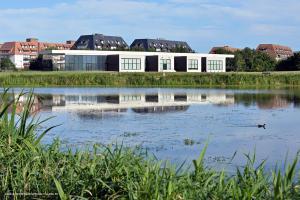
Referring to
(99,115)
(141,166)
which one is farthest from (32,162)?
(99,115)

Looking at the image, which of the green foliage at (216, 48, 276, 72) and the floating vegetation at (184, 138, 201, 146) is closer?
the floating vegetation at (184, 138, 201, 146)

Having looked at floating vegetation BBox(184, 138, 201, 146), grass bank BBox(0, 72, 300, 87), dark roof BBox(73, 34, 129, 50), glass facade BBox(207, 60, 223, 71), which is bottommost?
floating vegetation BBox(184, 138, 201, 146)

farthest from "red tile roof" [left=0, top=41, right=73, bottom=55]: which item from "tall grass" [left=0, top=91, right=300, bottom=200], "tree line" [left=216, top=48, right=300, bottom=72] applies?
"tall grass" [left=0, top=91, right=300, bottom=200]

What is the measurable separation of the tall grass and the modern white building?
66361 mm

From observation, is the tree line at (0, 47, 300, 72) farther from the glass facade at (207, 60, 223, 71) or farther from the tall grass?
the tall grass

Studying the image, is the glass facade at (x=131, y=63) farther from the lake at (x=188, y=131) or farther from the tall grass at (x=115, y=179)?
the tall grass at (x=115, y=179)

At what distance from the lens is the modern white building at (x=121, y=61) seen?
72.3 metres

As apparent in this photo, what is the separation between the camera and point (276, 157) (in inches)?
405

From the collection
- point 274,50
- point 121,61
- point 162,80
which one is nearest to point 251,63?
point 121,61

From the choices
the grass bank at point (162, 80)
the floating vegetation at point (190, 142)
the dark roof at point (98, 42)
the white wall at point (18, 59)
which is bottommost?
the floating vegetation at point (190, 142)

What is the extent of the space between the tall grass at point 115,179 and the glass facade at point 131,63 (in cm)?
6645

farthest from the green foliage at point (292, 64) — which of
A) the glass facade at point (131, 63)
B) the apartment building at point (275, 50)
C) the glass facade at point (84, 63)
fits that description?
the apartment building at point (275, 50)

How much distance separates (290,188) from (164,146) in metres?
7.17

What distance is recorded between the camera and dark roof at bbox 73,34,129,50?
98.6 metres
